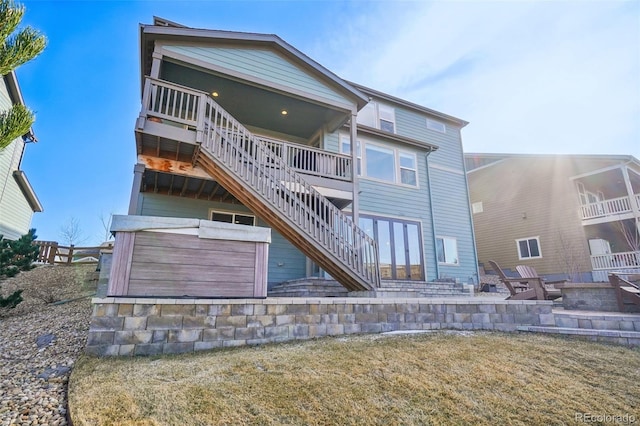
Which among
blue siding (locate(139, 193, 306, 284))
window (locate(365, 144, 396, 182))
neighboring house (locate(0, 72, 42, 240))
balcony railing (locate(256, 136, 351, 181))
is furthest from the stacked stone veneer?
neighboring house (locate(0, 72, 42, 240))

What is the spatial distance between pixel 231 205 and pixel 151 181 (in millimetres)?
2221

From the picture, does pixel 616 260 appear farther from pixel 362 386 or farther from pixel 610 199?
pixel 362 386

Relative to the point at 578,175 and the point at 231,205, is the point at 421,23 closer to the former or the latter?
the point at 231,205

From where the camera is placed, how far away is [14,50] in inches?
160

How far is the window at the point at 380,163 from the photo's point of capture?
37.6 feet

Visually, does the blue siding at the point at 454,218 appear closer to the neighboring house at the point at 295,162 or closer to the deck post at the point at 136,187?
the neighboring house at the point at 295,162

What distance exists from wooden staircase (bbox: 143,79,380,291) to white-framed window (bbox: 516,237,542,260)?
42.3 feet

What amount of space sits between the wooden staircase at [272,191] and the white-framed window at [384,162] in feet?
14.0

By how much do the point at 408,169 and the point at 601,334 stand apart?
27.7ft

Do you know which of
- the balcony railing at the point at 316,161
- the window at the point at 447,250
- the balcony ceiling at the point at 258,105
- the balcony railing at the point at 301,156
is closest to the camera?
the balcony ceiling at the point at 258,105

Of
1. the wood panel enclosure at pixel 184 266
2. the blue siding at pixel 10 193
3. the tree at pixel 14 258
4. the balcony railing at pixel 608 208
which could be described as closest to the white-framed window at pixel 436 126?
the balcony railing at pixel 608 208

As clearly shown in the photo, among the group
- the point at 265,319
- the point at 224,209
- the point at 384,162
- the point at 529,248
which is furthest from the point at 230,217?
the point at 529,248

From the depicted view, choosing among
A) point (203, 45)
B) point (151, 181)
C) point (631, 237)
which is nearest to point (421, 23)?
point (203, 45)

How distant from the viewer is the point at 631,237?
574 inches
